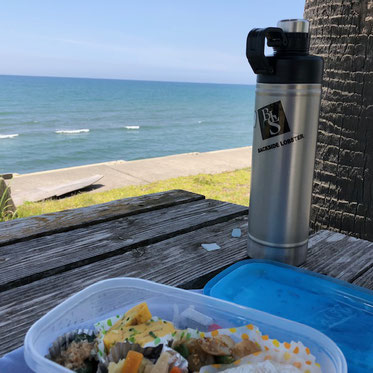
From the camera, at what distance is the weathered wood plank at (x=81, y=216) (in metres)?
1.33

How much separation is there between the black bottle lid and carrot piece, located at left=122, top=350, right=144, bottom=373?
0.70m

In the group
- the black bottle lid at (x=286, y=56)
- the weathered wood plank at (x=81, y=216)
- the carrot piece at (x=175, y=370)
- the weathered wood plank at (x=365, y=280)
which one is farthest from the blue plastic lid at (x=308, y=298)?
the weathered wood plank at (x=81, y=216)

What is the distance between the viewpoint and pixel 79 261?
3.65 feet

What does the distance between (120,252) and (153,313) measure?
45cm

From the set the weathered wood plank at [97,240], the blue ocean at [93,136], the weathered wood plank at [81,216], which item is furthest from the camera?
the blue ocean at [93,136]

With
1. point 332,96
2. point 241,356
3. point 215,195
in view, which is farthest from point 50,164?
point 241,356

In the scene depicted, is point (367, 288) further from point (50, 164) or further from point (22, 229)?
point (50, 164)

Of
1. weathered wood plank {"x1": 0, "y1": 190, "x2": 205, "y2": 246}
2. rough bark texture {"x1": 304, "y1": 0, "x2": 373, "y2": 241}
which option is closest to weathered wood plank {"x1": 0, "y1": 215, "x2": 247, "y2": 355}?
weathered wood plank {"x1": 0, "y1": 190, "x2": 205, "y2": 246}

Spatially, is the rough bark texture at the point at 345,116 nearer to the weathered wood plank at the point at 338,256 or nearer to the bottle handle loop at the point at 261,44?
the weathered wood plank at the point at 338,256

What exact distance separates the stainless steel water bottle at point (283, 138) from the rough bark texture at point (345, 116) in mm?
1012

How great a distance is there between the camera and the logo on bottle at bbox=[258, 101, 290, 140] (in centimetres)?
101

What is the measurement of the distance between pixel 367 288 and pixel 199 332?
21.3 inches

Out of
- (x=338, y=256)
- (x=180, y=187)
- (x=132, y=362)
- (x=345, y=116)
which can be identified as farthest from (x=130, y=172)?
(x=132, y=362)

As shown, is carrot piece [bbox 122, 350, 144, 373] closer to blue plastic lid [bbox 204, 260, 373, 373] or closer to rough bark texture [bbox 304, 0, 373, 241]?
blue plastic lid [bbox 204, 260, 373, 373]
